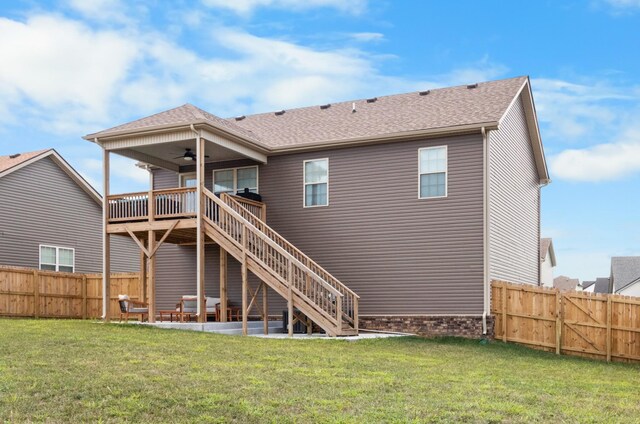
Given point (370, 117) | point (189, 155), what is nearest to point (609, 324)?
point (370, 117)

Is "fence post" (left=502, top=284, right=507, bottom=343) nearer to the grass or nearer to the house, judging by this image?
the house

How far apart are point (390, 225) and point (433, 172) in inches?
73.0

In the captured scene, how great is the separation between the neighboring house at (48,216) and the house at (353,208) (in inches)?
302

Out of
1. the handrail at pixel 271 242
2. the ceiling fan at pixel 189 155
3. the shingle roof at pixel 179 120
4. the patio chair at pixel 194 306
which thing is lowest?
the patio chair at pixel 194 306

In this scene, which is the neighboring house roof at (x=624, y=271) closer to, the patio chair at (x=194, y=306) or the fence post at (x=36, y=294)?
the patio chair at (x=194, y=306)

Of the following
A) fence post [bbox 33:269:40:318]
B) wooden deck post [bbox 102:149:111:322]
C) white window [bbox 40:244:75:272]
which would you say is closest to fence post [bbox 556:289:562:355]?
wooden deck post [bbox 102:149:111:322]

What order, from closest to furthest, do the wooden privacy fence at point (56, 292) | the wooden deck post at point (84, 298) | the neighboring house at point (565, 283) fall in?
the wooden privacy fence at point (56, 292), the wooden deck post at point (84, 298), the neighboring house at point (565, 283)

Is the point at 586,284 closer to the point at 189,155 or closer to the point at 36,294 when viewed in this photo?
the point at 36,294

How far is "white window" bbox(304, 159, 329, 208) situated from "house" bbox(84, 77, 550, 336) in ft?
0.11

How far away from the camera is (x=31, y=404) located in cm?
806

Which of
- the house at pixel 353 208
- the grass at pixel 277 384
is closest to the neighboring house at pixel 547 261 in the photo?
the house at pixel 353 208

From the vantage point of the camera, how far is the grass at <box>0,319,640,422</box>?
26.3 feet

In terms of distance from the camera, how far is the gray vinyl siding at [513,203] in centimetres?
1959

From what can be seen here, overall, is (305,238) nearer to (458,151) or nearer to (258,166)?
(258,166)
